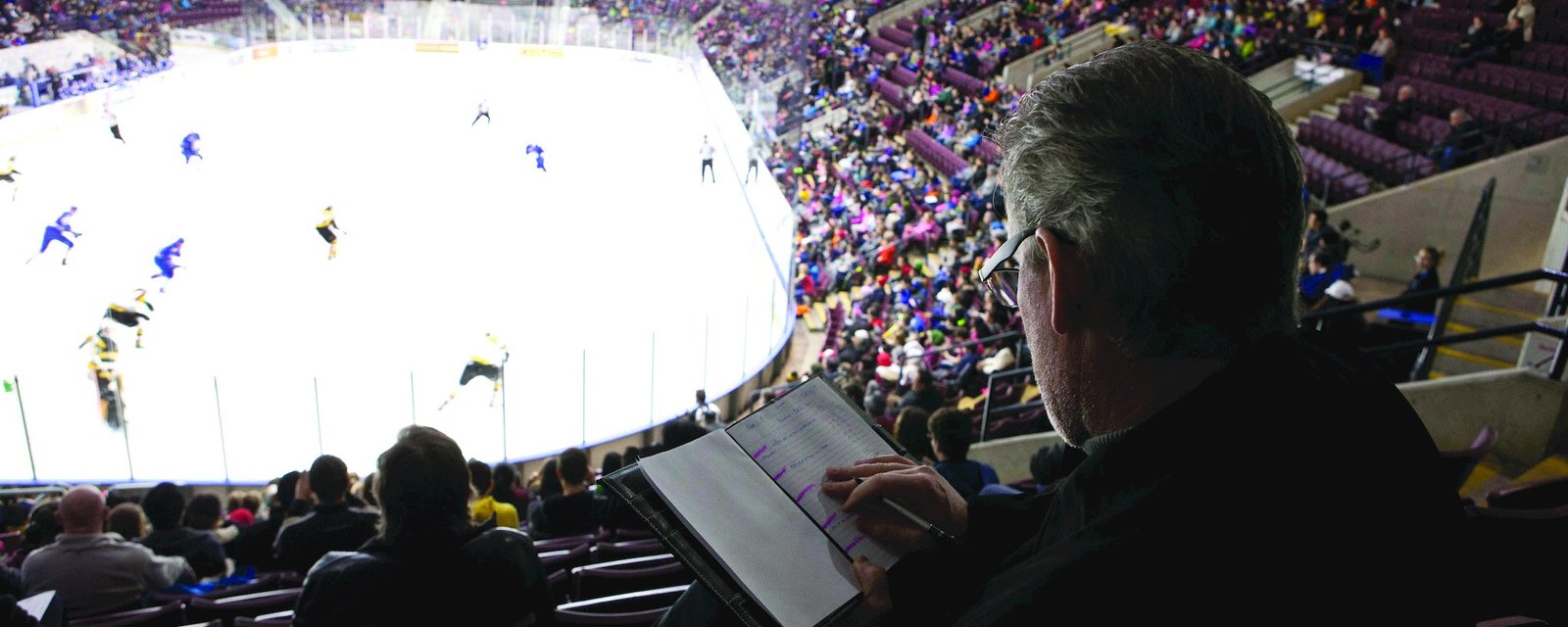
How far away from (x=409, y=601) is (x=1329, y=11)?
1608 centimetres

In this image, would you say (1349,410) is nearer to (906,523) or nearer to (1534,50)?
(906,523)

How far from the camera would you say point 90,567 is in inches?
137

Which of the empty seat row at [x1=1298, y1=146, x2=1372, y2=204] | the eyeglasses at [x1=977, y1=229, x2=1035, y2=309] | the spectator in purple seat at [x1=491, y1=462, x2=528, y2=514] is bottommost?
the spectator in purple seat at [x1=491, y1=462, x2=528, y2=514]

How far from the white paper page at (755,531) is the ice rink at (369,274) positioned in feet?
23.3

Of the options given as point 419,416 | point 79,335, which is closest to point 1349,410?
point 419,416

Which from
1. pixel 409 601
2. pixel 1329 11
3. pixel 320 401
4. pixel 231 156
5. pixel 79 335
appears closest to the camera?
pixel 409 601

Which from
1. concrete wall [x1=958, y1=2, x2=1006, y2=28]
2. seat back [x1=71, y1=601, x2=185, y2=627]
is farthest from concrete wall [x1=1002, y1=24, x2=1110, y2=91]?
seat back [x1=71, y1=601, x2=185, y2=627]

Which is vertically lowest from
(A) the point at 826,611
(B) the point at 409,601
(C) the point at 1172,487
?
(B) the point at 409,601

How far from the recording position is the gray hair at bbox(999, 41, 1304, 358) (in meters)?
0.79

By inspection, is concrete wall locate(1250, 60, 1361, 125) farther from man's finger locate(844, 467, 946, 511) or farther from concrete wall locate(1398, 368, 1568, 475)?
man's finger locate(844, 467, 946, 511)

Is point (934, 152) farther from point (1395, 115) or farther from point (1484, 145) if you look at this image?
point (1484, 145)

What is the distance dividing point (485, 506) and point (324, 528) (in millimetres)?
676

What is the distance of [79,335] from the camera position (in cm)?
930

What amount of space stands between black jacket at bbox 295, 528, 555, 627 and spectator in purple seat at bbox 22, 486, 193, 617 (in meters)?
1.95
